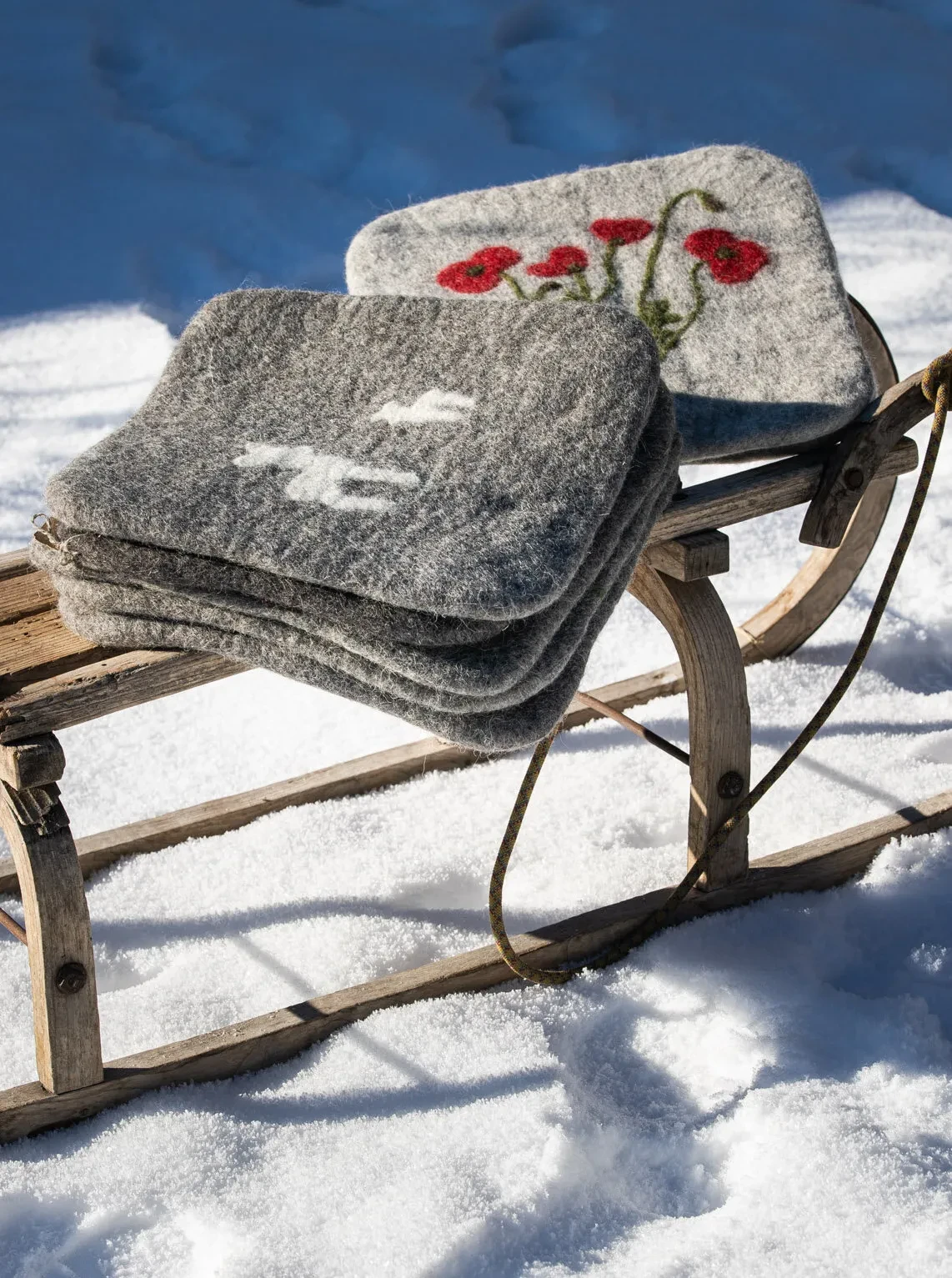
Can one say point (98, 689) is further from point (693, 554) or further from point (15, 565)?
point (693, 554)

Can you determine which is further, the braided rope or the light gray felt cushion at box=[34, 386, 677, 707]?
the braided rope

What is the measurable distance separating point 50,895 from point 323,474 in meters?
0.37

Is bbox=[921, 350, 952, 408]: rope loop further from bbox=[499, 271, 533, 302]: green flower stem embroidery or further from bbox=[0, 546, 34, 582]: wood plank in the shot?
bbox=[0, 546, 34, 582]: wood plank

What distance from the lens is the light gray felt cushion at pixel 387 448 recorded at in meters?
0.94

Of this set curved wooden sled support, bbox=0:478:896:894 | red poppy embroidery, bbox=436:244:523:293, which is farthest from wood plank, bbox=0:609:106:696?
red poppy embroidery, bbox=436:244:523:293

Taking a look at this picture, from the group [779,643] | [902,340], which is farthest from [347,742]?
[902,340]

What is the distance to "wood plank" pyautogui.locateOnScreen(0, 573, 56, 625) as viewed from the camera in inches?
45.8

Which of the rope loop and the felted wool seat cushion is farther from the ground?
the rope loop

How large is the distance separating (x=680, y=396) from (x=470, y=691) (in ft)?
1.54

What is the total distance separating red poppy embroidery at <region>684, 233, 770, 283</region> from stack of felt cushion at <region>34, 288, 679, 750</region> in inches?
12.0

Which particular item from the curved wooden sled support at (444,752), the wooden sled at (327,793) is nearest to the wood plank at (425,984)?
the wooden sled at (327,793)

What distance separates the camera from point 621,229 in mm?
1459

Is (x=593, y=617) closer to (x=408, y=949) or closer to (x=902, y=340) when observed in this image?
(x=408, y=949)

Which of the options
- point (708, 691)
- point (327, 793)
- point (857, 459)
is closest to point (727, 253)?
point (857, 459)
